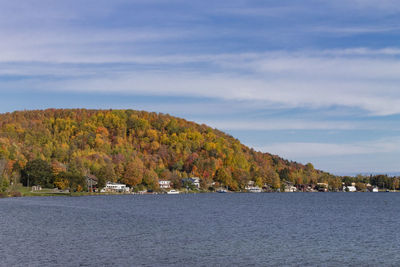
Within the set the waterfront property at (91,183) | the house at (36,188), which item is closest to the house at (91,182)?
the waterfront property at (91,183)

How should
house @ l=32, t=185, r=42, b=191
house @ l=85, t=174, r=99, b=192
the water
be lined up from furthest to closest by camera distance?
house @ l=85, t=174, r=99, b=192 < house @ l=32, t=185, r=42, b=191 < the water

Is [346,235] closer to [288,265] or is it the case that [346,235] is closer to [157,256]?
[288,265]

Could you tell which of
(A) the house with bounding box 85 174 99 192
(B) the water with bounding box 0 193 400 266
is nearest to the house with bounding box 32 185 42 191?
(A) the house with bounding box 85 174 99 192

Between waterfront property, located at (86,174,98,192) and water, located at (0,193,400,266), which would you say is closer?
water, located at (0,193,400,266)

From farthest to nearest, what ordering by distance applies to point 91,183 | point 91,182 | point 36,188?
point 91,182 < point 91,183 < point 36,188

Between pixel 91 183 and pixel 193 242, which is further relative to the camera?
pixel 91 183

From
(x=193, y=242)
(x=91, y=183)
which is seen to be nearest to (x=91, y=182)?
(x=91, y=183)

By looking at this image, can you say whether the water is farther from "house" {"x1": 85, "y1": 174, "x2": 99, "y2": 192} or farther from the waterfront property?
the waterfront property

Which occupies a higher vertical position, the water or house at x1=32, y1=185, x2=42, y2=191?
house at x1=32, y1=185, x2=42, y2=191

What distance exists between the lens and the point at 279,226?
68.2 metres

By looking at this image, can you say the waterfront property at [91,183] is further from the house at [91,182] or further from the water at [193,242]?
the water at [193,242]

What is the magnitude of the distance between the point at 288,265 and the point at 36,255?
71.2 ft

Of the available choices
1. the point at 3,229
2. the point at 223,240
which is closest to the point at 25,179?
the point at 3,229

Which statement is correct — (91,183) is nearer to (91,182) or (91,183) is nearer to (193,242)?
(91,182)
